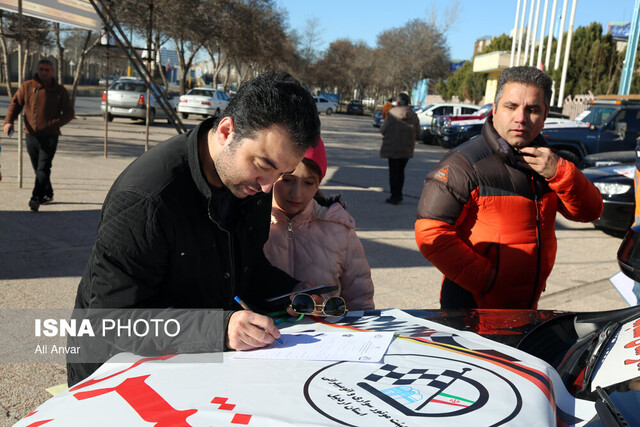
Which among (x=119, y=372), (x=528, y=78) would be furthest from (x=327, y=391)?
(x=528, y=78)

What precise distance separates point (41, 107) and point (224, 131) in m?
6.92

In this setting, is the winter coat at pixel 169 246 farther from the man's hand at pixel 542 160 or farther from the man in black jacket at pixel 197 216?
the man's hand at pixel 542 160

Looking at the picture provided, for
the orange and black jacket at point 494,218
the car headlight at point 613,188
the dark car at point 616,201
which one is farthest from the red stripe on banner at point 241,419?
the car headlight at point 613,188

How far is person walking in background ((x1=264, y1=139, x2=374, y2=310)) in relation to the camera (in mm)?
2584

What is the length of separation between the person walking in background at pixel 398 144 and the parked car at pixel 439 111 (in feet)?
48.1

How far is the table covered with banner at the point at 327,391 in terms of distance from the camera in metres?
1.35

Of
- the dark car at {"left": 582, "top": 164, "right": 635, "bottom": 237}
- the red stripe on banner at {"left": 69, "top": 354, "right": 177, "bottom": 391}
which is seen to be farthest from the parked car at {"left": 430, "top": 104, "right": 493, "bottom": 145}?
the red stripe on banner at {"left": 69, "top": 354, "right": 177, "bottom": 391}

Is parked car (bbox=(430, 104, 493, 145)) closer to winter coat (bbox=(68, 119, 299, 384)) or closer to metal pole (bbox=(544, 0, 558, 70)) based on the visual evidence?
metal pole (bbox=(544, 0, 558, 70))

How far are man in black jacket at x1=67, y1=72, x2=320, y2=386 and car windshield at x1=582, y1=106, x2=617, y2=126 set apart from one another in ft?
50.1

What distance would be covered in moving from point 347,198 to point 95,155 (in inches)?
254

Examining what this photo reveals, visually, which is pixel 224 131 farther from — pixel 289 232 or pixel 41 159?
pixel 41 159

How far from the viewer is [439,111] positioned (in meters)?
25.4

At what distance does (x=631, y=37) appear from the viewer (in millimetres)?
21078

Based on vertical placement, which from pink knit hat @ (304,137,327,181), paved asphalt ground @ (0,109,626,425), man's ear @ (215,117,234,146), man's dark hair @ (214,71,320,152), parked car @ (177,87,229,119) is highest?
parked car @ (177,87,229,119)
